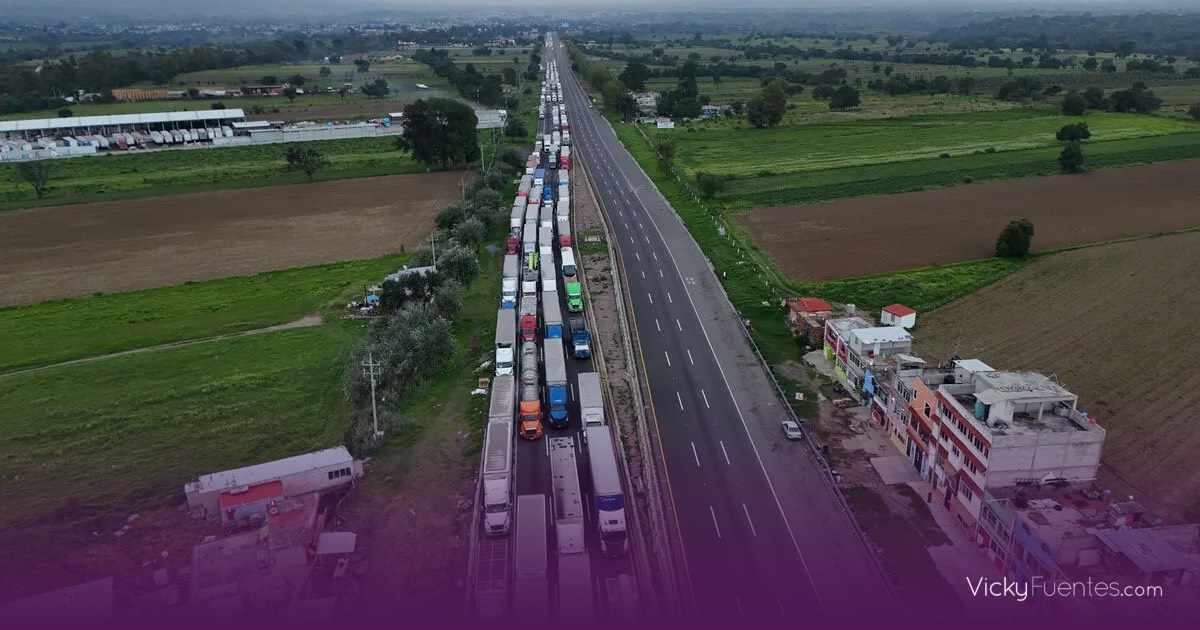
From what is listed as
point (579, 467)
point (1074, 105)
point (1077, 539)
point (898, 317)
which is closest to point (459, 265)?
point (579, 467)

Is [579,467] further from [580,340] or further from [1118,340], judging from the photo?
[1118,340]

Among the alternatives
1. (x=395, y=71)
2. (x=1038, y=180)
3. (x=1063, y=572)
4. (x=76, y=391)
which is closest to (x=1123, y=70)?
(x=1038, y=180)

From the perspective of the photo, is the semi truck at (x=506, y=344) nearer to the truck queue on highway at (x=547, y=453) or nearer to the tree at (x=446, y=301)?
the truck queue on highway at (x=547, y=453)

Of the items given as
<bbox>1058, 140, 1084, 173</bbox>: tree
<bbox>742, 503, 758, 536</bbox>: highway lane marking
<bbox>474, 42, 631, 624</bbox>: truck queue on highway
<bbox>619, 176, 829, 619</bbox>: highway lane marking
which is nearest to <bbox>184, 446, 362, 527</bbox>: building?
<bbox>474, 42, 631, 624</bbox>: truck queue on highway

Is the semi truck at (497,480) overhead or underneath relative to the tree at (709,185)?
underneath

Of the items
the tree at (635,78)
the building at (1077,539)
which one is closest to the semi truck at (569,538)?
the building at (1077,539)

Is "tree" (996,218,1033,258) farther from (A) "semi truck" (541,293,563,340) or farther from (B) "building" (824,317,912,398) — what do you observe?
(A) "semi truck" (541,293,563,340)
